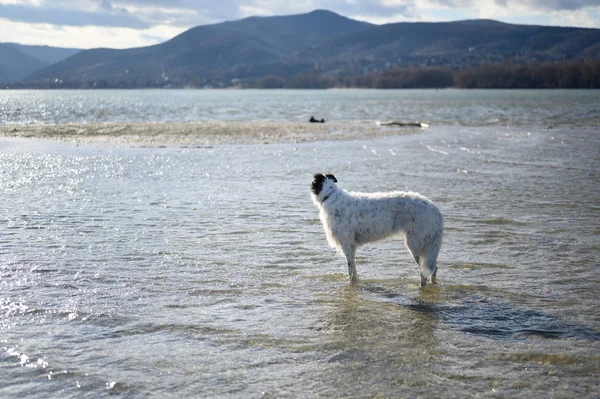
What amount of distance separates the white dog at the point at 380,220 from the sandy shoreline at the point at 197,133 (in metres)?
23.3

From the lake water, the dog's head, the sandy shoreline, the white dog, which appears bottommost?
the lake water

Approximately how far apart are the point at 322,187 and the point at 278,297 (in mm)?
2055

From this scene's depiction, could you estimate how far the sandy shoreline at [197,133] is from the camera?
3409 cm

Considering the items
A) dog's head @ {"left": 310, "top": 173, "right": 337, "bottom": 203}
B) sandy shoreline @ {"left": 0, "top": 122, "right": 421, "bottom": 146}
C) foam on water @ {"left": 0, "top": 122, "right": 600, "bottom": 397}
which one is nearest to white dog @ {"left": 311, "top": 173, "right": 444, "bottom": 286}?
dog's head @ {"left": 310, "top": 173, "right": 337, "bottom": 203}

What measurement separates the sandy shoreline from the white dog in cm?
2333

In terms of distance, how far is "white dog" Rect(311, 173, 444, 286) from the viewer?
8.95m

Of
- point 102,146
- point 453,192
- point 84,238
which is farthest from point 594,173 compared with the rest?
point 102,146

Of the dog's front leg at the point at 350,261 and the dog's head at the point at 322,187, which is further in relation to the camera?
the dog's head at the point at 322,187

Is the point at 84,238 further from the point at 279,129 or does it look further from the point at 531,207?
the point at 279,129

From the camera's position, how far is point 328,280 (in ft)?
30.7

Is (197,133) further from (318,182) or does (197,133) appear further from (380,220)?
(380,220)

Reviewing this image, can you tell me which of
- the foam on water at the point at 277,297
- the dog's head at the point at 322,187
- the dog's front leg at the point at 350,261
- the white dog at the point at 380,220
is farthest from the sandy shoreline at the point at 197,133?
the dog's front leg at the point at 350,261

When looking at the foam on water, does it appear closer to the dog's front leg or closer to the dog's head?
the dog's front leg

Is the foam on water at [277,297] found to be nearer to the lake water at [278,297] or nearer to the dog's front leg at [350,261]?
the lake water at [278,297]
